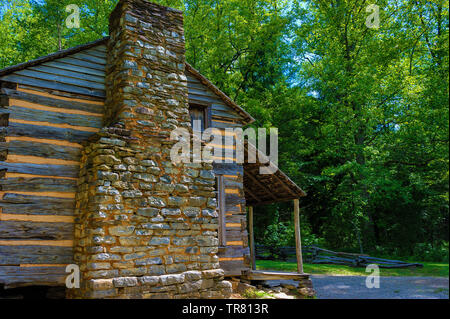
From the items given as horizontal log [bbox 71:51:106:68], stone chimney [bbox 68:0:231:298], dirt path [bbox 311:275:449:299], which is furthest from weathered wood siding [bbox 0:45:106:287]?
dirt path [bbox 311:275:449:299]

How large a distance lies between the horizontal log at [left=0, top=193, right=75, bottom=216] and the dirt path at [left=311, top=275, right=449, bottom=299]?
632 centimetres

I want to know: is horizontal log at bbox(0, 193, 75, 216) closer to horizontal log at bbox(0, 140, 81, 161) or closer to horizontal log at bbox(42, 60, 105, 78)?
horizontal log at bbox(0, 140, 81, 161)

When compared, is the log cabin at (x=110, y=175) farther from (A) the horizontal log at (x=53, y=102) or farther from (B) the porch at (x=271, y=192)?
(B) the porch at (x=271, y=192)

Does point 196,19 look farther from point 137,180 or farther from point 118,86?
point 137,180

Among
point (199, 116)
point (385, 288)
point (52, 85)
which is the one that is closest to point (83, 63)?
point (52, 85)

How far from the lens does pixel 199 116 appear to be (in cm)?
967

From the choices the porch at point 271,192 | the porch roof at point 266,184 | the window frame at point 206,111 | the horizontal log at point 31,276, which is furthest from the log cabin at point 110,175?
the porch roof at point 266,184

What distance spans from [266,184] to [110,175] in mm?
5673

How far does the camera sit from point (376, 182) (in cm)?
1575

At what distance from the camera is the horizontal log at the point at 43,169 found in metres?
6.61

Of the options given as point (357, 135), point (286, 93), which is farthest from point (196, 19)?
point (357, 135)

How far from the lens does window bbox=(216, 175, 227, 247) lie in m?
9.12

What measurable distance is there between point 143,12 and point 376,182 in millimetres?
12454

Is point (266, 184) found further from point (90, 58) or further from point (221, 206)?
point (90, 58)
